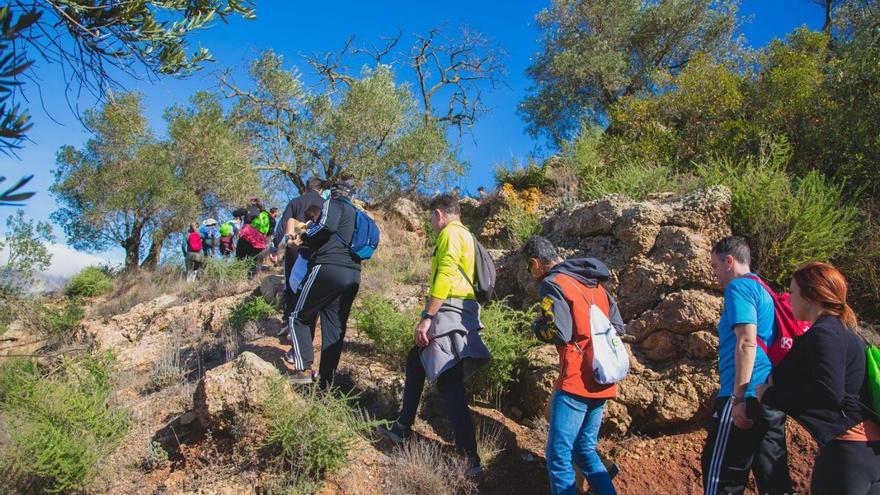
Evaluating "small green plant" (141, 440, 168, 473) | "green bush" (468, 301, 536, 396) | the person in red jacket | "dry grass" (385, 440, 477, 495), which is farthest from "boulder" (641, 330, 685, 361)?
"small green plant" (141, 440, 168, 473)

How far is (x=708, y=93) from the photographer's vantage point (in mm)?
10008

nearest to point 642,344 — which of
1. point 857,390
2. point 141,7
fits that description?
point 857,390

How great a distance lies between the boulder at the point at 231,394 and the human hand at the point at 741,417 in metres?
3.19

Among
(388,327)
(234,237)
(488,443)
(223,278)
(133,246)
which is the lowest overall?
(488,443)

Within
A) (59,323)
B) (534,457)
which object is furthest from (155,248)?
(534,457)

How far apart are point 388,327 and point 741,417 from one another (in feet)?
12.0

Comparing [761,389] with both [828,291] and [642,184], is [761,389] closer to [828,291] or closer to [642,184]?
[828,291]

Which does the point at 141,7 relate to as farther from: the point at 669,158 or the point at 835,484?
the point at 669,158

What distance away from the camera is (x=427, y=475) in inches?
162

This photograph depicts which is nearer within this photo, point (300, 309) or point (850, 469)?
point (850, 469)

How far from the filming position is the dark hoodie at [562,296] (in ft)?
11.5

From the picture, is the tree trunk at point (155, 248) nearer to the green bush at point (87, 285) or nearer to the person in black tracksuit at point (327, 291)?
the green bush at point (87, 285)

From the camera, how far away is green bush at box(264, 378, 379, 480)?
419 centimetres

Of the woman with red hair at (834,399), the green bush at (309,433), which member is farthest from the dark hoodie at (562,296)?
the green bush at (309,433)
